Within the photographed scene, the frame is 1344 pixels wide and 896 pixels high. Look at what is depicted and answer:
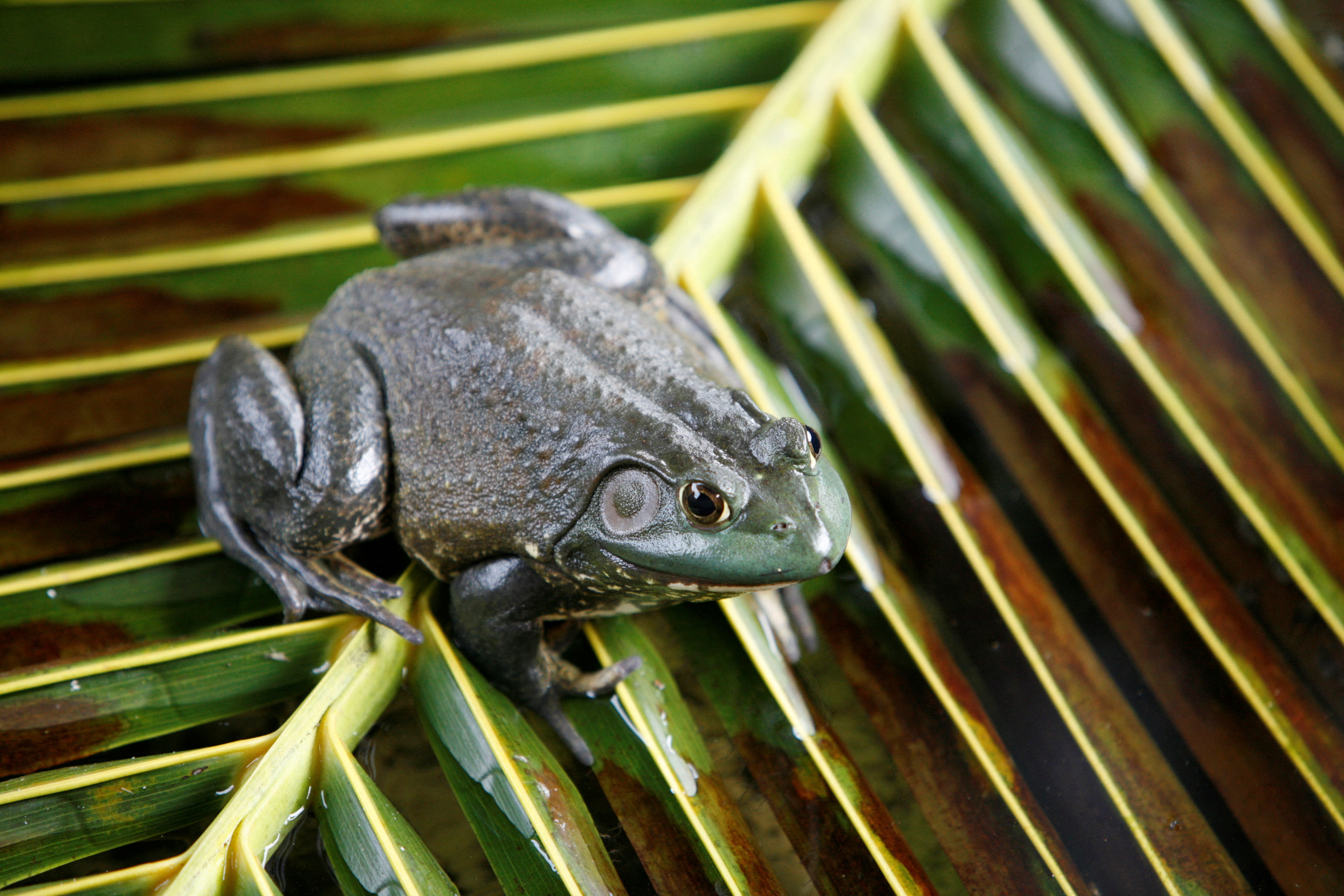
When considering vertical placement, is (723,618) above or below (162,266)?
below

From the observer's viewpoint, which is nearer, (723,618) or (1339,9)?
(723,618)

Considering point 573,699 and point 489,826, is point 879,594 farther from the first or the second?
point 489,826

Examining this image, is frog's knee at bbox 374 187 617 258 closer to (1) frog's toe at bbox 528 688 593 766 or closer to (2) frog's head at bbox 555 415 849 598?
(2) frog's head at bbox 555 415 849 598

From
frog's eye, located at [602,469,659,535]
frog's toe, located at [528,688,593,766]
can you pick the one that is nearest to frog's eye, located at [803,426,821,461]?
frog's eye, located at [602,469,659,535]

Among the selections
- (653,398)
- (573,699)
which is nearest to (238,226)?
(653,398)

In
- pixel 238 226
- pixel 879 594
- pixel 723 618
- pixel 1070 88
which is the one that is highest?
pixel 1070 88

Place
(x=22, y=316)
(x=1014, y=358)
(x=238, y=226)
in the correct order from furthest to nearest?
1. (x=238, y=226)
2. (x=22, y=316)
3. (x=1014, y=358)

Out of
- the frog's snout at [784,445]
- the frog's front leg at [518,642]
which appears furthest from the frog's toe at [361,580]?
the frog's snout at [784,445]

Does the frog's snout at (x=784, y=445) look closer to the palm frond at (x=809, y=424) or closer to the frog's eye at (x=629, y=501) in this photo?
the frog's eye at (x=629, y=501)
